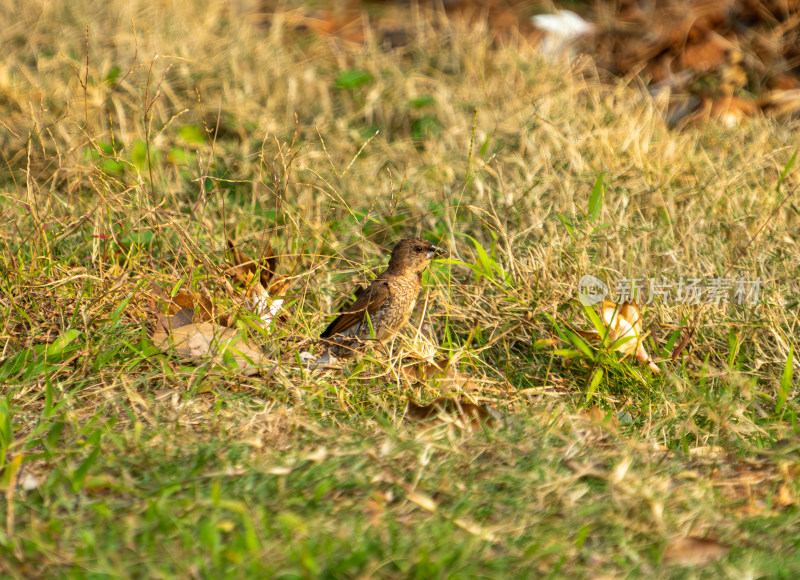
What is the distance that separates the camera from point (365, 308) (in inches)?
143

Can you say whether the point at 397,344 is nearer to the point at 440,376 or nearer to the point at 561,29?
the point at 440,376

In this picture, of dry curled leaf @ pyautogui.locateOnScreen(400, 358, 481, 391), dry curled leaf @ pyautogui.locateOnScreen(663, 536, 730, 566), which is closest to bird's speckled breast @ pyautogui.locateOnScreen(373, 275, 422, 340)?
dry curled leaf @ pyautogui.locateOnScreen(400, 358, 481, 391)

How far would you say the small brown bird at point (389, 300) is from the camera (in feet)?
12.0

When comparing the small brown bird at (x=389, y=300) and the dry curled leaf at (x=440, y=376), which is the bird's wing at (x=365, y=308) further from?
the dry curled leaf at (x=440, y=376)

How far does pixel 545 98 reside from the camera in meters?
5.58

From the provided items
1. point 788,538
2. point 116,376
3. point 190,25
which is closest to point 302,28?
point 190,25

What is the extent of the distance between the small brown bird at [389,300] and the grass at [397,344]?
120 millimetres

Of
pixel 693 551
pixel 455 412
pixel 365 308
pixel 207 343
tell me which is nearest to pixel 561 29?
pixel 365 308

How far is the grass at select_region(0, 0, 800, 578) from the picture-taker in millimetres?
2154

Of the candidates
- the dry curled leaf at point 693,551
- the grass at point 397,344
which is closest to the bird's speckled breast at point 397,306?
the grass at point 397,344

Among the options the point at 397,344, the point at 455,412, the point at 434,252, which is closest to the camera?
the point at 455,412

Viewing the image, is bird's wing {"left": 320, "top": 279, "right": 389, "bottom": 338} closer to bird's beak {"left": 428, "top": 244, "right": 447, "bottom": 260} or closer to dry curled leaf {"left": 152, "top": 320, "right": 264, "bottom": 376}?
bird's beak {"left": 428, "top": 244, "right": 447, "bottom": 260}

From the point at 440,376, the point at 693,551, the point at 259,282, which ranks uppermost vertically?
the point at 693,551

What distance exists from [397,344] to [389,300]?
20cm
